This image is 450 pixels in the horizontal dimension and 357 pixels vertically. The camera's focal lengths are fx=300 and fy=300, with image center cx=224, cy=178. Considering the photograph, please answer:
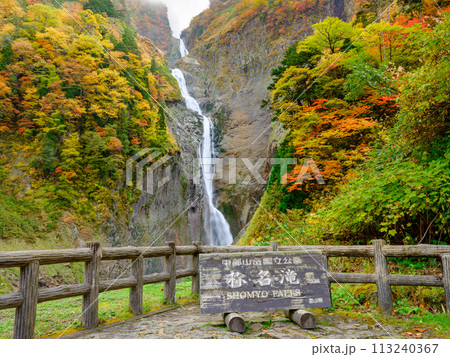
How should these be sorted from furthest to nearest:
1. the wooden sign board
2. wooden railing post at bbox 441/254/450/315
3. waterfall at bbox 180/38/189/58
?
waterfall at bbox 180/38/189/58 → wooden railing post at bbox 441/254/450/315 → the wooden sign board

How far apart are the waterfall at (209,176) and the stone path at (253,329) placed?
67.3 ft

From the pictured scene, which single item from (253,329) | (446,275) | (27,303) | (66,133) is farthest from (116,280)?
(66,133)

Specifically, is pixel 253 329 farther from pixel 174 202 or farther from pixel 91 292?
pixel 174 202

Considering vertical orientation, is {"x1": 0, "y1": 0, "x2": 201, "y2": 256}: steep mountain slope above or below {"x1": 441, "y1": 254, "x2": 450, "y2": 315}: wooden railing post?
above

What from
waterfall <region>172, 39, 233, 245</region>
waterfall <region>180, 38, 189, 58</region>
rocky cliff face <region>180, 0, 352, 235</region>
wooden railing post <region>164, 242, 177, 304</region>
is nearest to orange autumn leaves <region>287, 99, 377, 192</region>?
wooden railing post <region>164, 242, 177, 304</region>

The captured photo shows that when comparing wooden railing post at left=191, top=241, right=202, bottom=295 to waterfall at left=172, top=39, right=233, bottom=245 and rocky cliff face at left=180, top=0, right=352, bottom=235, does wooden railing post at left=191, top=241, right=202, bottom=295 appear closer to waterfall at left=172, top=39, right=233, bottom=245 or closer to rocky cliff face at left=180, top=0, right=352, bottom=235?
waterfall at left=172, top=39, right=233, bottom=245

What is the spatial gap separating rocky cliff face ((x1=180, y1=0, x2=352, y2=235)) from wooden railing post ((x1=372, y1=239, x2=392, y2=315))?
811 inches

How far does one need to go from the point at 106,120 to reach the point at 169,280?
1564cm

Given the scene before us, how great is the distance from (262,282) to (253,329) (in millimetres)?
610

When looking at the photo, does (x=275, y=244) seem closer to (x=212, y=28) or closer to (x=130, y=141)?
(x=130, y=141)

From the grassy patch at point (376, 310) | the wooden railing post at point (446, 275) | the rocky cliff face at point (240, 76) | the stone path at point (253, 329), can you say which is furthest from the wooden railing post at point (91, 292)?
the rocky cliff face at point (240, 76)

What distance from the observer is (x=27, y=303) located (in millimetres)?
3541

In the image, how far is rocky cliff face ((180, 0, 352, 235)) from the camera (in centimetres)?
2747

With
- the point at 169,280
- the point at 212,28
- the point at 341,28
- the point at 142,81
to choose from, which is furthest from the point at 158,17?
the point at 169,280
